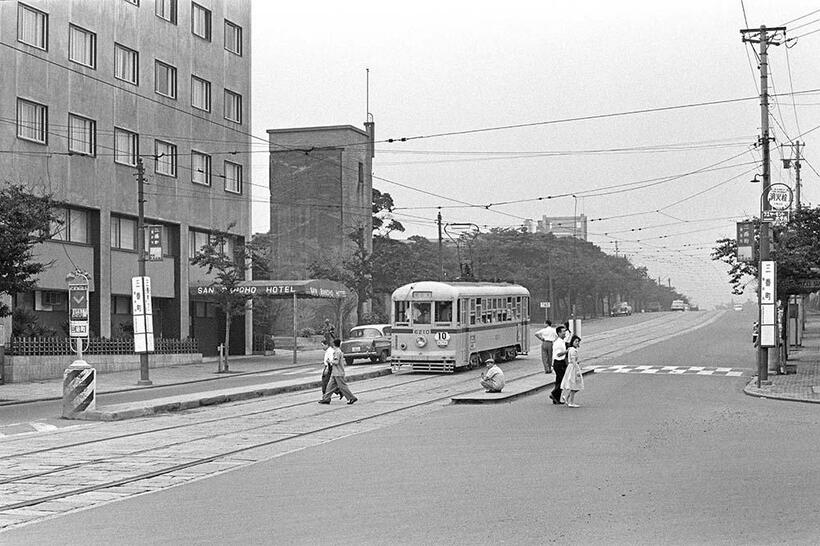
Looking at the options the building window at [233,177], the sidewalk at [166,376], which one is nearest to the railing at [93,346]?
the sidewalk at [166,376]

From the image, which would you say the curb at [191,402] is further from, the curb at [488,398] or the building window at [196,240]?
the building window at [196,240]

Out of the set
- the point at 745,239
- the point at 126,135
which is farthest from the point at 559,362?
the point at 126,135

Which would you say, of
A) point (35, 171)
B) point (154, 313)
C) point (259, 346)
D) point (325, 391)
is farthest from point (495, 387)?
point (259, 346)

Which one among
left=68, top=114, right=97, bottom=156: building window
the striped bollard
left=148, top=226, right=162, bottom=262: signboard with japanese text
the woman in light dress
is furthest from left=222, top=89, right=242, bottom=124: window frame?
the woman in light dress

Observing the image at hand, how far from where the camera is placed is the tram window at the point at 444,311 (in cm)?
3431

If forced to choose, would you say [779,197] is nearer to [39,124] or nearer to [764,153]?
[764,153]

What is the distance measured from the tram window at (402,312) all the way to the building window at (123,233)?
1388 centimetres

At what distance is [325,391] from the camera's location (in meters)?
24.2

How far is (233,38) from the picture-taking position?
5197 centimetres

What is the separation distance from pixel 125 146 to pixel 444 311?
16.6m

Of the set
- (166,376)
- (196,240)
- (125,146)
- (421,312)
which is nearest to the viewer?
(421,312)

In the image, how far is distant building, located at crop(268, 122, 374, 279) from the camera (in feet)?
222

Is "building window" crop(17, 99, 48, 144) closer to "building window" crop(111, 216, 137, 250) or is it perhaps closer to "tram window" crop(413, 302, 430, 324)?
"building window" crop(111, 216, 137, 250)

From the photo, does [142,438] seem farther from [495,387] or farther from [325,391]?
[495,387]
